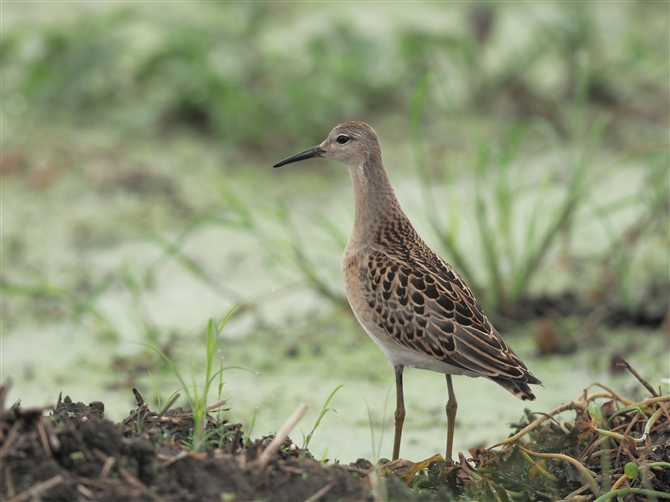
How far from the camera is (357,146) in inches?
150

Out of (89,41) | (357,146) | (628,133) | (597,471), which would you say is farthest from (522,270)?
(89,41)

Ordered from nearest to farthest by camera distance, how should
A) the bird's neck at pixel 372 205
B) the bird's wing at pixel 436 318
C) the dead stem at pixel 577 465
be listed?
the dead stem at pixel 577 465 < the bird's wing at pixel 436 318 < the bird's neck at pixel 372 205

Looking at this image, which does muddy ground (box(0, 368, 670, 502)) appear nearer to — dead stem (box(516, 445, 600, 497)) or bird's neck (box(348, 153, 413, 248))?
dead stem (box(516, 445, 600, 497))

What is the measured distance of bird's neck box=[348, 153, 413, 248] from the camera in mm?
3691

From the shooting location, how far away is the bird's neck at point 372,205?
3691 millimetres

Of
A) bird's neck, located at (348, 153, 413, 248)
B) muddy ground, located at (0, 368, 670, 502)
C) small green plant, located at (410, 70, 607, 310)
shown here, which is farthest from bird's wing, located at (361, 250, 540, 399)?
small green plant, located at (410, 70, 607, 310)

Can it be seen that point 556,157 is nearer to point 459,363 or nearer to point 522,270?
point 522,270

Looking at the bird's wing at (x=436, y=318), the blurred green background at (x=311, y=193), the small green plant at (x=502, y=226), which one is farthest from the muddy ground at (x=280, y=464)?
the small green plant at (x=502, y=226)

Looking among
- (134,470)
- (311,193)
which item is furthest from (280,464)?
(311,193)

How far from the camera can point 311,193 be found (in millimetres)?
6566

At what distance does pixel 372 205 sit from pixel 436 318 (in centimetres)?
59

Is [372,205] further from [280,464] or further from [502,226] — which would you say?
[502,226]

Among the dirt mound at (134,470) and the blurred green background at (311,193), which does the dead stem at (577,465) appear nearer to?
the dirt mound at (134,470)

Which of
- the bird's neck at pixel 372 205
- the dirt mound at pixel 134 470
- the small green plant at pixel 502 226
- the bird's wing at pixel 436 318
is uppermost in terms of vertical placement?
the small green plant at pixel 502 226
